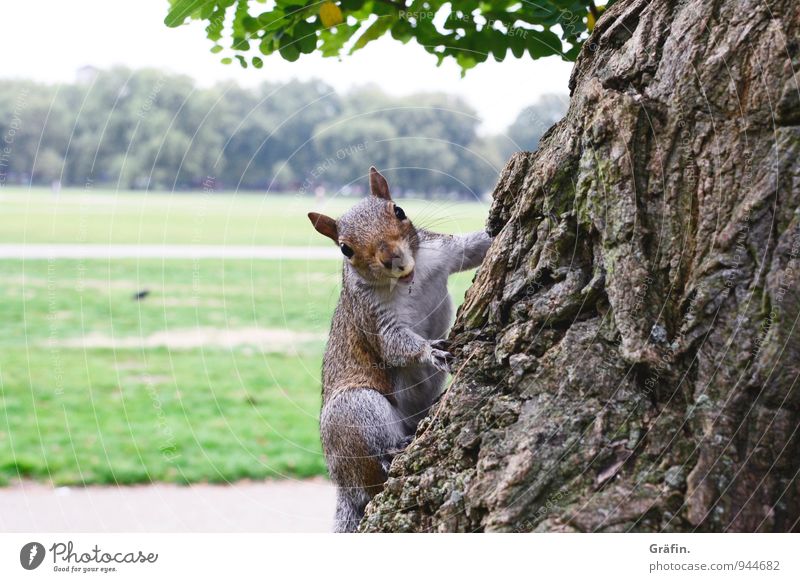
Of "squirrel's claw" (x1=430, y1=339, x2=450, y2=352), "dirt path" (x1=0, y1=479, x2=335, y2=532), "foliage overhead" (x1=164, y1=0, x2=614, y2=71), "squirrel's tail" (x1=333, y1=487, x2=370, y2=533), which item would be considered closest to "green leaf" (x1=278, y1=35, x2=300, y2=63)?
"foliage overhead" (x1=164, y1=0, x2=614, y2=71)

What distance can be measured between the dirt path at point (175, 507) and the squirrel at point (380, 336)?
117 cm

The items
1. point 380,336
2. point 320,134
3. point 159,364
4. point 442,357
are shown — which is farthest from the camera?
point 159,364

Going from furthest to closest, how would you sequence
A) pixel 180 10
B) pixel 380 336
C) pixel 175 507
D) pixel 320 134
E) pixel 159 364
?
pixel 159 364
pixel 175 507
pixel 320 134
pixel 380 336
pixel 180 10

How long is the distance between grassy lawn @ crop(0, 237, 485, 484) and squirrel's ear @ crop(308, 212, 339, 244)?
0.43 m

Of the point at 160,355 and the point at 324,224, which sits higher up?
the point at 324,224

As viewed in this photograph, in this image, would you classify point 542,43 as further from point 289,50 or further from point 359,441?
point 359,441

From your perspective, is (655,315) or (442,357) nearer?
(655,315)

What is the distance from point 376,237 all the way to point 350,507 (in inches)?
31.3

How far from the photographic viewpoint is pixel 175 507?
12.1 ft

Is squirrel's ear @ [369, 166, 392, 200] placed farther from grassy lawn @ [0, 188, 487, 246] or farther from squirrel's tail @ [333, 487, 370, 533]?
squirrel's tail @ [333, 487, 370, 533]

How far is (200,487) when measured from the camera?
13.3 ft

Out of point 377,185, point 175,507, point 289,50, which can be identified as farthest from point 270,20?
point 175,507

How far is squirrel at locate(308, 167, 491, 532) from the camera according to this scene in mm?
2135

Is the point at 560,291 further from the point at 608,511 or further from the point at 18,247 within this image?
the point at 18,247
